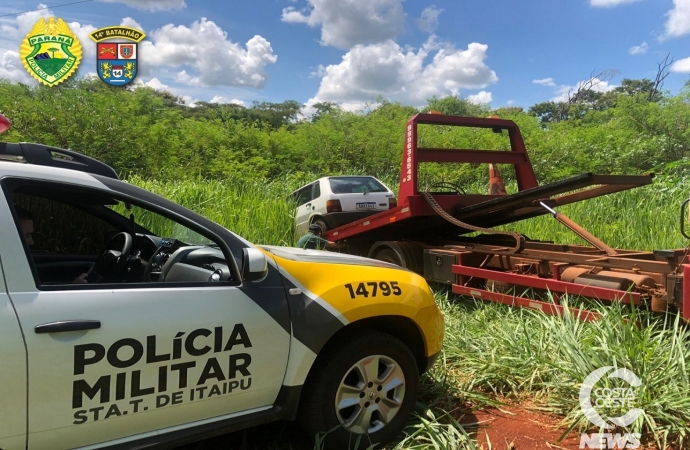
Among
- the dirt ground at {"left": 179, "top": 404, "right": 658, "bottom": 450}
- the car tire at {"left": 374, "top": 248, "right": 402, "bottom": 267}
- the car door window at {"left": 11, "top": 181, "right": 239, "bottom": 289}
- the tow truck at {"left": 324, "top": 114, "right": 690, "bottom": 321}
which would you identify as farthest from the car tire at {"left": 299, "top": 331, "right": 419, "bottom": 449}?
the car tire at {"left": 374, "top": 248, "right": 402, "bottom": 267}

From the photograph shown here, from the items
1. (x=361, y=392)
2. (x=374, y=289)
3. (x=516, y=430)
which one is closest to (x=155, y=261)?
(x=374, y=289)

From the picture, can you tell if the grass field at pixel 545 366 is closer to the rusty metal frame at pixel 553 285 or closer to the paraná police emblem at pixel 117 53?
the rusty metal frame at pixel 553 285

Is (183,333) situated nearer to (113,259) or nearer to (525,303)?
(113,259)

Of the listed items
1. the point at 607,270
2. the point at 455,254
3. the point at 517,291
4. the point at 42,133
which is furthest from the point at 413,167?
the point at 42,133

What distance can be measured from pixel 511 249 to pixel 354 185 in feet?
21.2

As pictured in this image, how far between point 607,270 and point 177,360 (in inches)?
154

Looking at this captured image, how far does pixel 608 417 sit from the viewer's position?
311 cm

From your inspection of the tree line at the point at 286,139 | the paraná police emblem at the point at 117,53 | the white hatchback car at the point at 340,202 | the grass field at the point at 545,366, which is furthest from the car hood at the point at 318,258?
the tree line at the point at 286,139

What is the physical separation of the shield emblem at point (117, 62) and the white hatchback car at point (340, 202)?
4904 mm

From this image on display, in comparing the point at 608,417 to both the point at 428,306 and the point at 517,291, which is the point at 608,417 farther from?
the point at 517,291

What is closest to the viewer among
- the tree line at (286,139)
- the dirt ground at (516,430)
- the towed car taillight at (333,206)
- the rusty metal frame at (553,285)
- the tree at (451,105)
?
the dirt ground at (516,430)

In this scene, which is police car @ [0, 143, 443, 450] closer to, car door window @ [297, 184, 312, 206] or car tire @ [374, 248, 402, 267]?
car tire @ [374, 248, 402, 267]

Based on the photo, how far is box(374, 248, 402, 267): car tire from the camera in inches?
271
